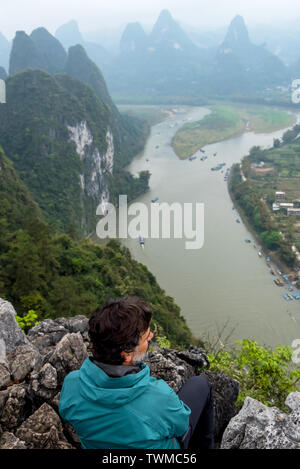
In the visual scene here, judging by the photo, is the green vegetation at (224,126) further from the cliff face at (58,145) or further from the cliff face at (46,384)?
the cliff face at (46,384)

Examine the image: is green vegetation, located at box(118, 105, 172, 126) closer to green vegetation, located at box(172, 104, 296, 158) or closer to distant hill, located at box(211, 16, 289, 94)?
green vegetation, located at box(172, 104, 296, 158)

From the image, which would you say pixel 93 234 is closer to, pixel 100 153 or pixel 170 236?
pixel 170 236

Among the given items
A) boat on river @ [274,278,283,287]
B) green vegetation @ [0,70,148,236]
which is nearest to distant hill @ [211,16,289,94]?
green vegetation @ [0,70,148,236]

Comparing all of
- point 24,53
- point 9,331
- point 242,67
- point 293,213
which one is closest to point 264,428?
point 9,331

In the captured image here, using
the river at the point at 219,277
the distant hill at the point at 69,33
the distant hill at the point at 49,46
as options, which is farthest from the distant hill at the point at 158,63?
the river at the point at 219,277

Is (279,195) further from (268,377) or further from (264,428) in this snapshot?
(264,428)

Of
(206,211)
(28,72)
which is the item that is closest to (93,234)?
(206,211)
